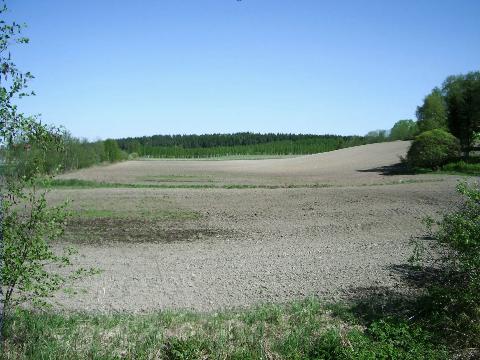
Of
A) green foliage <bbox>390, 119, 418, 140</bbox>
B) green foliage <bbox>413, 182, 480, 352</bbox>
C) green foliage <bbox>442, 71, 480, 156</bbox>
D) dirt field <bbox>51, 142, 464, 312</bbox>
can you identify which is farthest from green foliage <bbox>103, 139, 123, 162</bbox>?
green foliage <bbox>413, 182, 480, 352</bbox>

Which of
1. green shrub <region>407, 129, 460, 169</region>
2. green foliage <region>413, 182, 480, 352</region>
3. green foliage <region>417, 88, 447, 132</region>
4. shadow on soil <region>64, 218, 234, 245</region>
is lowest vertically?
shadow on soil <region>64, 218, 234, 245</region>

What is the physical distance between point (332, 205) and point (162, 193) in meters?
14.6

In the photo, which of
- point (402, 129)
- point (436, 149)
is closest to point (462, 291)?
point (436, 149)

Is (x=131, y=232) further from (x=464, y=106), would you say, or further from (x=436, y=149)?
(x=464, y=106)

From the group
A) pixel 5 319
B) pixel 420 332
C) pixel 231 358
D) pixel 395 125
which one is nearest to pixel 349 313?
pixel 420 332

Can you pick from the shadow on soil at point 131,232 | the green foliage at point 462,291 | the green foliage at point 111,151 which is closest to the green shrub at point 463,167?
the shadow on soil at point 131,232

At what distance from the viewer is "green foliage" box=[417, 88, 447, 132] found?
51172 millimetres

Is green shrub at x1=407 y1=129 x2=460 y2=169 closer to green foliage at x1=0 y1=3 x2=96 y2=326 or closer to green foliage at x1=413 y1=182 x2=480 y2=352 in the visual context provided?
green foliage at x1=413 y1=182 x2=480 y2=352

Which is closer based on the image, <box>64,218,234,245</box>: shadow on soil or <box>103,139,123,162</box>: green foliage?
<box>64,218,234,245</box>: shadow on soil

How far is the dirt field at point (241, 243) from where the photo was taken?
11.3 meters

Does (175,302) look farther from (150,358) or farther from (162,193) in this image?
(162,193)

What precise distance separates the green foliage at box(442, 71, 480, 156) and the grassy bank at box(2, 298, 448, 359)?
40228mm

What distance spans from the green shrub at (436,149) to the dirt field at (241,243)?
33.4 feet

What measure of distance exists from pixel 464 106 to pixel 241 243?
38.8 m
